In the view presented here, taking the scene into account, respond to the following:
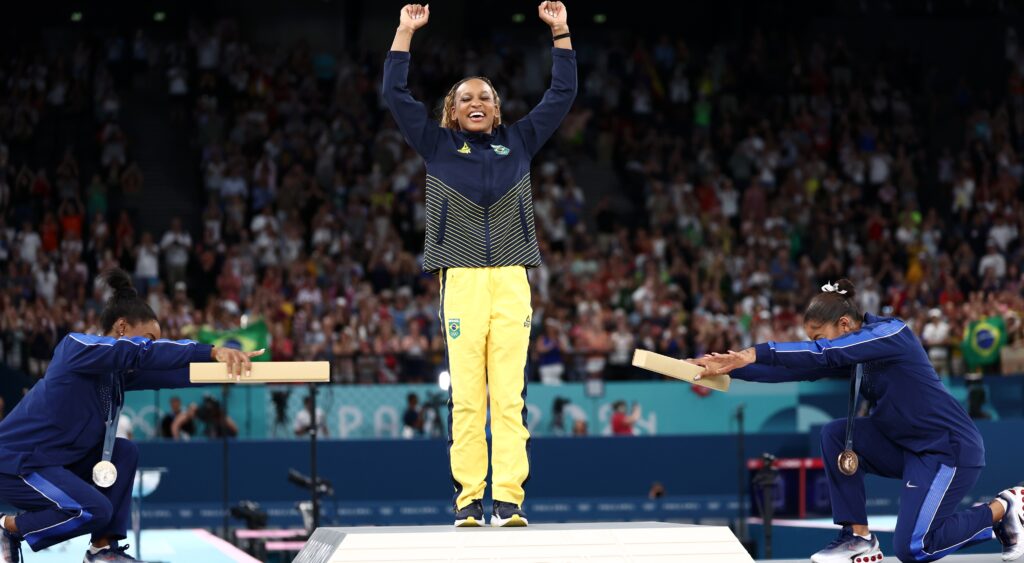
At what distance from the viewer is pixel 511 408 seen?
7512mm

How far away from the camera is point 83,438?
742 cm

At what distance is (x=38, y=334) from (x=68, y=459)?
11458mm

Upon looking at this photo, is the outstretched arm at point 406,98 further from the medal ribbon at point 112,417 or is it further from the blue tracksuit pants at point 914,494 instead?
the blue tracksuit pants at point 914,494

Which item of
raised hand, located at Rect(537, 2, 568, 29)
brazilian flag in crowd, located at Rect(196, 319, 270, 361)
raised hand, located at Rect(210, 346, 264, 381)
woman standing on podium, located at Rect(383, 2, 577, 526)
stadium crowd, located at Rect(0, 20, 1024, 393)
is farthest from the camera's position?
stadium crowd, located at Rect(0, 20, 1024, 393)

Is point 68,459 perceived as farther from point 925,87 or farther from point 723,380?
point 925,87

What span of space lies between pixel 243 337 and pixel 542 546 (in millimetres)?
11294

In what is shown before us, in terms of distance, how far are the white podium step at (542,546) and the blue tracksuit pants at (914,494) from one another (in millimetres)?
1201

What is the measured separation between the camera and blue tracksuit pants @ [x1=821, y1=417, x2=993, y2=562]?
7574mm

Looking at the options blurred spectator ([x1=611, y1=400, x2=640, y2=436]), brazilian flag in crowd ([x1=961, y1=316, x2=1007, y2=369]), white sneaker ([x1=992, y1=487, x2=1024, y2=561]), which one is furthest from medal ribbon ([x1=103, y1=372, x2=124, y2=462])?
brazilian flag in crowd ([x1=961, y1=316, x2=1007, y2=369])

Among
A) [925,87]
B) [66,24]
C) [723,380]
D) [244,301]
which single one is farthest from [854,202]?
[723,380]

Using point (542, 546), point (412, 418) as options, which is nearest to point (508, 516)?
point (542, 546)

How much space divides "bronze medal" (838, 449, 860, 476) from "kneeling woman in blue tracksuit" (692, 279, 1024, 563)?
0.04ft

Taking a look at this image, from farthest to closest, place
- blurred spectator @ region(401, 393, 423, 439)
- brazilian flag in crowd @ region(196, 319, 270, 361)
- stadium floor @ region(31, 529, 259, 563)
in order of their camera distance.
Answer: blurred spectator @ region(401, 393, 423, 439), brazilian flag in crowd @ region(196, 319, 270, 361), stadium floor @ region(31, 529, 259, 563)

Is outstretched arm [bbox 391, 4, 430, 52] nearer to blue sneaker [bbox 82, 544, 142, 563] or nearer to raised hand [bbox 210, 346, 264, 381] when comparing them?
raised hand [bbox 210, 346, 264, 381]
